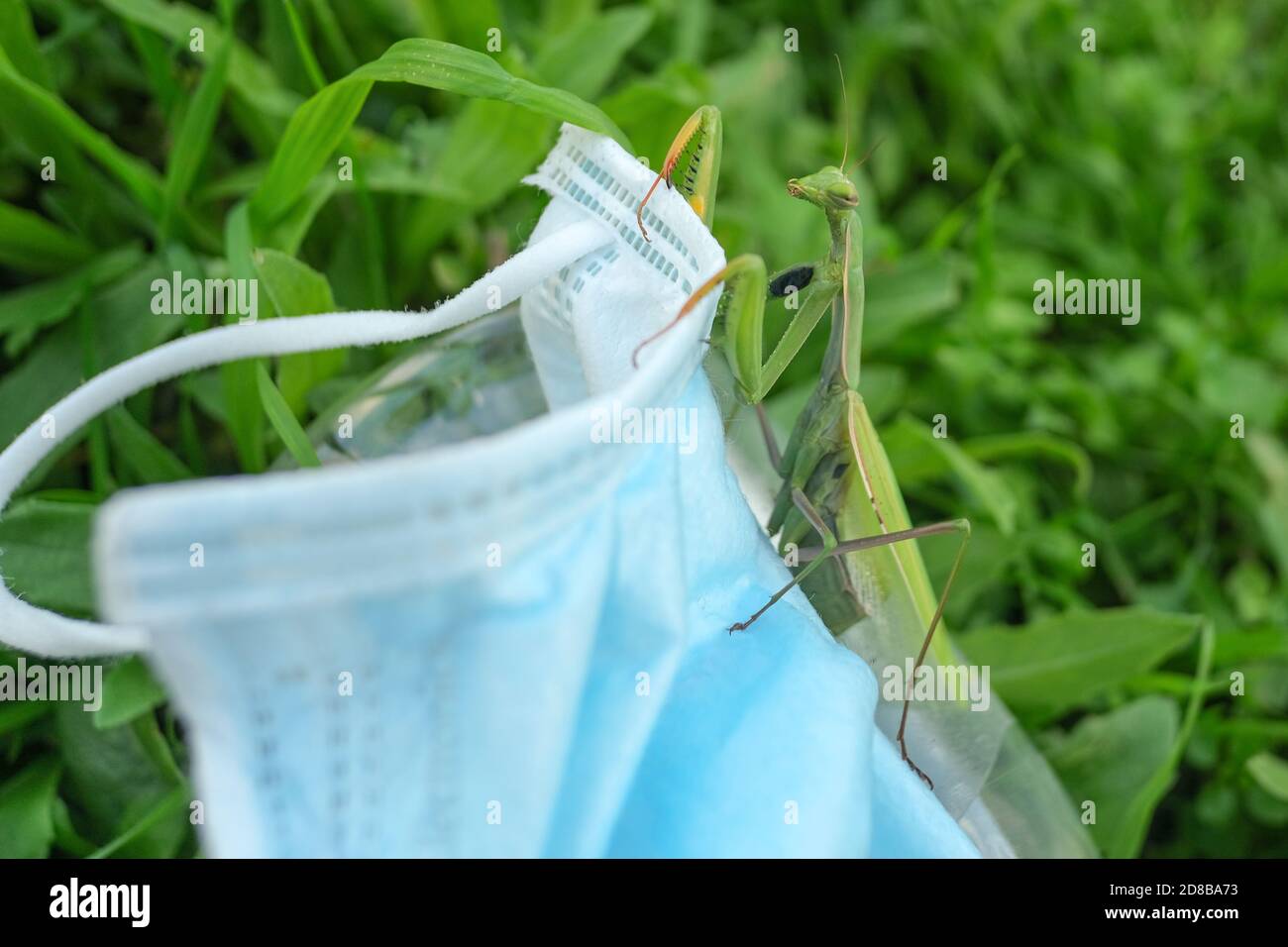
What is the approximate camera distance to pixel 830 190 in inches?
36.6

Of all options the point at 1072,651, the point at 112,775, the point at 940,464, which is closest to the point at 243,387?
the point at 112,775

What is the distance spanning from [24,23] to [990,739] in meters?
1.40

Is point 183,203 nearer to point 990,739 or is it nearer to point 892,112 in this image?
point 990,739

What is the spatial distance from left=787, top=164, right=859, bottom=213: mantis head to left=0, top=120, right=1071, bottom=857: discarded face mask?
0.45ft

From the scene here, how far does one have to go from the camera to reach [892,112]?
81.4 inches

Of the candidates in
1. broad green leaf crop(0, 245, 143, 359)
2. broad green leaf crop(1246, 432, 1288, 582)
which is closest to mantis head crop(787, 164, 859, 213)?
broad green leaf crop(0, 245, 143, 359)

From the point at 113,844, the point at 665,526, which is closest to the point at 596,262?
the point at 665,526

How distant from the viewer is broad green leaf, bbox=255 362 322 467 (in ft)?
3.29

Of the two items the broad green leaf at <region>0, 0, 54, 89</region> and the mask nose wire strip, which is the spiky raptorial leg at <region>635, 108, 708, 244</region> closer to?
the mask nose wire strip

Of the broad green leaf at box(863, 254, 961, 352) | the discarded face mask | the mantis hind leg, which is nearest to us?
the discarded face mask

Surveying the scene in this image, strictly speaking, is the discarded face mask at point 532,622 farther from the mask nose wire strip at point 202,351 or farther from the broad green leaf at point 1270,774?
the broad green leaf at point 1270,774

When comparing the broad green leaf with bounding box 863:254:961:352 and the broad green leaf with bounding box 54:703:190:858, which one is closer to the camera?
the broad green leaf with bounding box 54:703:190:858

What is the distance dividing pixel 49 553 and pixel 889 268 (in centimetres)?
125

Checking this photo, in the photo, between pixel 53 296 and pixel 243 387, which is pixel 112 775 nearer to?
pixel 243 387
